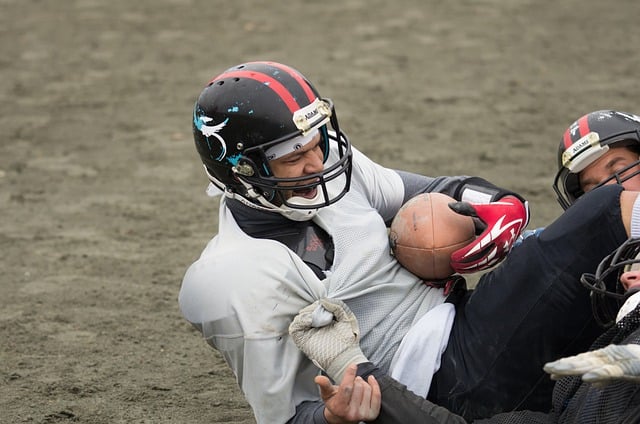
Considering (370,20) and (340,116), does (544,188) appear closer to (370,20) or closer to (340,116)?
(340,116)

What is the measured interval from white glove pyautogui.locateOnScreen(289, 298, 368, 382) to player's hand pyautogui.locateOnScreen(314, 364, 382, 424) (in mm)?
99

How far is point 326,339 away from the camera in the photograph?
11.3 feet

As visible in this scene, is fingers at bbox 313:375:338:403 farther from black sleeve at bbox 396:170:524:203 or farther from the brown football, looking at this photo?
black sleeve at bbox 396:170:524:203

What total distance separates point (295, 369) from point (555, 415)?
857mm

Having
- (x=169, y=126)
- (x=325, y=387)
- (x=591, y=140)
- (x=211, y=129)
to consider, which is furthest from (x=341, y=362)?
(x=169, y=126)

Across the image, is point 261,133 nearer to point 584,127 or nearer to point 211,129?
point 211,129

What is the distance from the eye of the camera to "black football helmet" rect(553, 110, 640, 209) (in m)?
4.38

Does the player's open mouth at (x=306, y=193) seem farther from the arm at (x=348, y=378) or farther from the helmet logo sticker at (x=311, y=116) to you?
the arm at (x=348, y=378)

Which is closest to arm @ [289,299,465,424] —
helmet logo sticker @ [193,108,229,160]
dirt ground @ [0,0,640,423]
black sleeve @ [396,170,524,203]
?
helmet logo sticker @ [193,108,229,160]

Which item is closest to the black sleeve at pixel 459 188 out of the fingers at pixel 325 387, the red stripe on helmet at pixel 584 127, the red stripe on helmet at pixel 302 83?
the red stripe on helmet at pixel 584 127

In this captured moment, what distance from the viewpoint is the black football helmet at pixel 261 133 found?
147 inches

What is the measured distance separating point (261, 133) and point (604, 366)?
1.48 m

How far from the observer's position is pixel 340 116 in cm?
824

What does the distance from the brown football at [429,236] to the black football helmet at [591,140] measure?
26.5 inches
